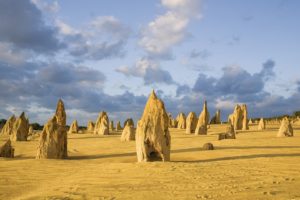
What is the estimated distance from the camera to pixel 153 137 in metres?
14.8

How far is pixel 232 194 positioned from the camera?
9.34m

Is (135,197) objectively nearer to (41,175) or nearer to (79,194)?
(79,194)

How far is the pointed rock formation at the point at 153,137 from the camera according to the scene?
14750 mm

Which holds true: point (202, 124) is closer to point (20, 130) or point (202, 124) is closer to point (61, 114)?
point (20, 130)

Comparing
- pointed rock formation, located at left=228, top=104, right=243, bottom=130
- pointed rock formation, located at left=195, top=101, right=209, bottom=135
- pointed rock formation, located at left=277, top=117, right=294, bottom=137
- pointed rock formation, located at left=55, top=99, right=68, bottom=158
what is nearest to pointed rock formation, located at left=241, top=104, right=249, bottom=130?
pointed rock formation, located at left=228, top=104, right=243, bottom=130

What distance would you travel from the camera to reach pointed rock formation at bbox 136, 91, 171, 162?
48.4ft

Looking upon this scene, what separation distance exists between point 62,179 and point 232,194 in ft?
16.5

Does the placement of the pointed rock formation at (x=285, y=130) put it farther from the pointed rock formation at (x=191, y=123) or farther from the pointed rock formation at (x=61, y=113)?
the pointed rock formation at (x=61, y=113)

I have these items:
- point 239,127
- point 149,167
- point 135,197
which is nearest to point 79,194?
point 135,197

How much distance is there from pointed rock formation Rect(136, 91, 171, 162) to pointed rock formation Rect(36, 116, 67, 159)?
4.55m

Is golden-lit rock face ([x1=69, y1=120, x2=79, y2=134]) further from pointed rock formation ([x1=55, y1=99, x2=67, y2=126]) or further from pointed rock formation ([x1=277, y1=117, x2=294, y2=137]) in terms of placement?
pointed rock formation ([x1=55, y1=99, x2=67, y2=126])

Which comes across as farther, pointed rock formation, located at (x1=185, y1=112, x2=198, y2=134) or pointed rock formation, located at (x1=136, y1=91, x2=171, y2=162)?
pointed rock formation, located at (x1=185, y1=112, x2=198, y2=134)

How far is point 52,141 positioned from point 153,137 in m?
5.15

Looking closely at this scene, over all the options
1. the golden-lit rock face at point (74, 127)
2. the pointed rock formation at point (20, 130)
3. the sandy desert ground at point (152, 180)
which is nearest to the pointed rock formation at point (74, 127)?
the golden-lit rock face at point (74, 127)
